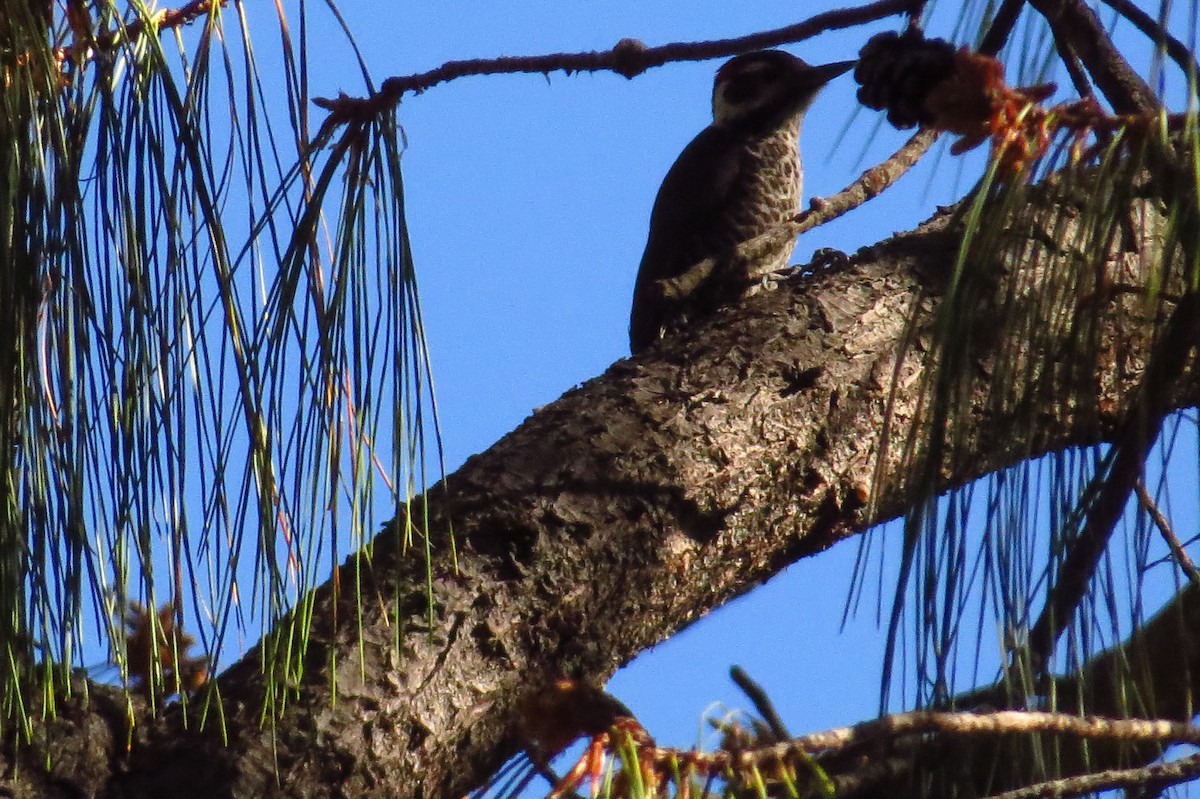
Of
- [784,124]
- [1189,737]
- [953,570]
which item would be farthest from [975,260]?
[784,124]

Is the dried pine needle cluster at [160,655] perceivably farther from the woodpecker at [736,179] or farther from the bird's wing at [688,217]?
the bird's wing at [688,217]

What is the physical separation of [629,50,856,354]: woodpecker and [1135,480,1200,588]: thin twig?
283cm

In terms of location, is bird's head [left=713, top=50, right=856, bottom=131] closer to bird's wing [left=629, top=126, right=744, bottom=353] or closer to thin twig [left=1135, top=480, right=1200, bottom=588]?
bird's wing [left=629, top=126, right=744, bottom=353]

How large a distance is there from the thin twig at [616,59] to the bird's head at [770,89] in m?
3.40

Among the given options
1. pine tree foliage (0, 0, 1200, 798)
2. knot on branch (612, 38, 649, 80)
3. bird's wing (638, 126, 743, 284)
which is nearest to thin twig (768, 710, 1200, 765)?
pine tree foliage (0, 0, 1200, 798)

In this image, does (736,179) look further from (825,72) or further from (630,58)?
(630,58)

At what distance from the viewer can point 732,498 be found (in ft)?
6.88

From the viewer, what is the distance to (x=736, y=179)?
15.7 feet

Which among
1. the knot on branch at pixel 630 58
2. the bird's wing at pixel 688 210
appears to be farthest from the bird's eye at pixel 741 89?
the knot on branch at pixel 630 58

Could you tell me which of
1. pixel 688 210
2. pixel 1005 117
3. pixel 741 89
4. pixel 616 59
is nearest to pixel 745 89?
pixel 741 89

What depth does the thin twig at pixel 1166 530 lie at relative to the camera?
55.6 inches

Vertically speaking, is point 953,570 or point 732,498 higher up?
point 732,498

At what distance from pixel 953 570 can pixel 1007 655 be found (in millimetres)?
106

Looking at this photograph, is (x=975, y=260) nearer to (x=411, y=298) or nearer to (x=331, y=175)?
(x=411, y=298)
